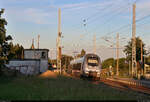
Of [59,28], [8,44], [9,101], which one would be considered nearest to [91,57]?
[8,44]

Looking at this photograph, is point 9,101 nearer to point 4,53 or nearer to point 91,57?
point 4,53

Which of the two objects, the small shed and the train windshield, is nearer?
the train windshield

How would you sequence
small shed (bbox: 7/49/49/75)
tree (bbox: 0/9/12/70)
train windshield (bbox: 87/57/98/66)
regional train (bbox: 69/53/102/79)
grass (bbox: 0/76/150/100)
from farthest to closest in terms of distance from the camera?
small shed (bbox: 7/49/49/75), train windshield (bbox: 87/57/98/66), regional train (bbox: 69/53/102/79), tree (bbox: 0/9/12/70), grass (bbox: 0/76/150/100)

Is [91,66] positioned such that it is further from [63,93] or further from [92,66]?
[63,93]

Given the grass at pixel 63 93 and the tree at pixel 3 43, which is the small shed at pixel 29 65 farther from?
the grass at pixel 63 93

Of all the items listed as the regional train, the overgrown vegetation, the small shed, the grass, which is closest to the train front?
the regional train

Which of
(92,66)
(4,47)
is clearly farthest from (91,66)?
(4,47)

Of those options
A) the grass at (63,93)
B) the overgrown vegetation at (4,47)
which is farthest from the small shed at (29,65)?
the grass at (63,93)

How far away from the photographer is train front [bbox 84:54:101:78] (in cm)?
3315

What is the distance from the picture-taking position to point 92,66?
33438 mm

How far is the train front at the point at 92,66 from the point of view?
33.1m

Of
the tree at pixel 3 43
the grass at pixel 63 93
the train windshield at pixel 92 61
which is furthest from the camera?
the train windshield at pixel 92 61

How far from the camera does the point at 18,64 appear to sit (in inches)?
1811

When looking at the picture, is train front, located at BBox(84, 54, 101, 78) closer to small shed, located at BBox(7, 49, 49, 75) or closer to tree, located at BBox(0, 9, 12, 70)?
tree, located at BBox(0, 9, 12, 70)
